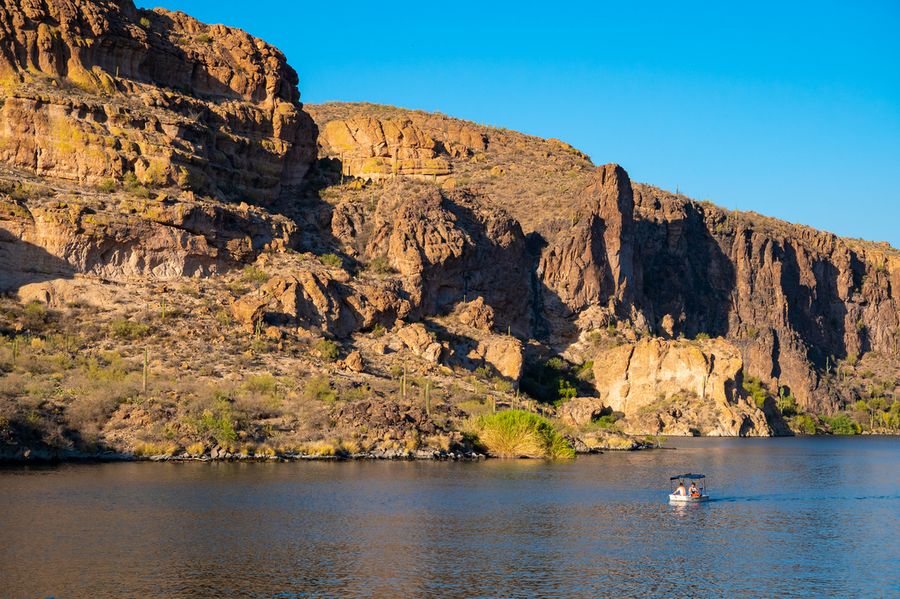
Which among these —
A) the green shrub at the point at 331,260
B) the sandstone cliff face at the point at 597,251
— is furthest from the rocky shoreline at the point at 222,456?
the sandstone cliff face at the point at 597,251

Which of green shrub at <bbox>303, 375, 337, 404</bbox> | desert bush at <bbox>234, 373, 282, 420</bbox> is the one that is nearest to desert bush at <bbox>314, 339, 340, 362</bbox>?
green shrub at <bbox>303, 375, 337, 404</bbox>

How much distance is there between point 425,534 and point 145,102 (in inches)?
2928

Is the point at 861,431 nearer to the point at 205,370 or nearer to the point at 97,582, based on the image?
the point at 205,370

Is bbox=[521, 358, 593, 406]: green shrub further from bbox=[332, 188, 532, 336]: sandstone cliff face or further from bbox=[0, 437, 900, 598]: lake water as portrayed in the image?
bbox=[0, 437, 900, 598]: lake water

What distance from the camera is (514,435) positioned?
7625 cm

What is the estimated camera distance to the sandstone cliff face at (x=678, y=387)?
11788cm

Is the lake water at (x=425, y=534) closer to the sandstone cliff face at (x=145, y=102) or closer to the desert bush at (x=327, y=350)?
the desert bush at (x=327, y=350)

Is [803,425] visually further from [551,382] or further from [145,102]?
[145,102]

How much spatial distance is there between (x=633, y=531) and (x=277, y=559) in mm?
14248

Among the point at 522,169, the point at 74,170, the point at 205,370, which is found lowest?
the point at 205,370

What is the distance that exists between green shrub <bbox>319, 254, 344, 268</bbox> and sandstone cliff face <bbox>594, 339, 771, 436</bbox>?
30.6 metres

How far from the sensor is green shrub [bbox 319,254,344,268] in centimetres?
10731

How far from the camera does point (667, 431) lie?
117 m

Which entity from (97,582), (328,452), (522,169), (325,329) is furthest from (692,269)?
(97,582)
